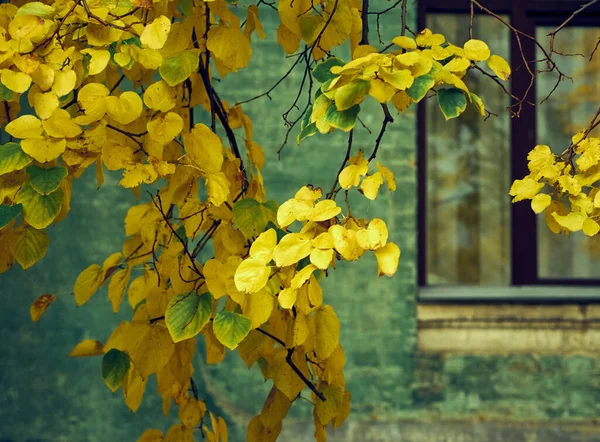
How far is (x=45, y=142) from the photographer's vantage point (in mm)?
1631

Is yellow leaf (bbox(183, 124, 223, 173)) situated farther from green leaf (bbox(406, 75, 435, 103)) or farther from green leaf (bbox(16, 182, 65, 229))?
green leaf (bbox(406, 75, 435, 103))

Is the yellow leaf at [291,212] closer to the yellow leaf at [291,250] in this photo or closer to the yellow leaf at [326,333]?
the yellow leaf at [291,250]

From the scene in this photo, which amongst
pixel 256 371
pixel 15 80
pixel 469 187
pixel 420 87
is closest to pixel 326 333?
pixel 420 87

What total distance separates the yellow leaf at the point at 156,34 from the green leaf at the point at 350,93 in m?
0.43

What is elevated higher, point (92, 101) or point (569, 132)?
point (569, 132)

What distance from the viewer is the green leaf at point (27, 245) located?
5.95ft

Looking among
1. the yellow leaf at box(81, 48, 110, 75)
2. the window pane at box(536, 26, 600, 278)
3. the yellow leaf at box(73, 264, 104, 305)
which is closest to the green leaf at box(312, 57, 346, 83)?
the yellow leaf at box(81, 48, 110, 75)

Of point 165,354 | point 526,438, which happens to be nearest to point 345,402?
point 165,354

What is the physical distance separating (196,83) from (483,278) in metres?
3.32

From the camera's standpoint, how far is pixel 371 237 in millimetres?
1503

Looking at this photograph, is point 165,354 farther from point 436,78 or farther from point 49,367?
point 49,367

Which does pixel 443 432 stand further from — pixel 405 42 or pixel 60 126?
pixel 60 126

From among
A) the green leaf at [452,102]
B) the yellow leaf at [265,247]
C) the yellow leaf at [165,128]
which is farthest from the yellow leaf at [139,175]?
the green leaf at [452,102]

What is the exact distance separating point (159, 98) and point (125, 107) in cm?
13
